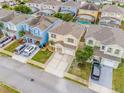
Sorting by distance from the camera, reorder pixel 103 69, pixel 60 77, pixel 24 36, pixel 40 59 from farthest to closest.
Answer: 1. pixel 24 36
2. pixel 40 59
3. pixel 103 69
4. pixel 60 77

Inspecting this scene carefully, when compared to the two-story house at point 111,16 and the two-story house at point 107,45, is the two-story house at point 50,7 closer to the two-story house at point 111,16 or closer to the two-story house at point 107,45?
the two-story house at point 111,16

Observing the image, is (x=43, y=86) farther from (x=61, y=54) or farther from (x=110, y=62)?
(x=110, y=62)

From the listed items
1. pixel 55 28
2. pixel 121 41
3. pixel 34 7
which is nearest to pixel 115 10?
pixel 121 41

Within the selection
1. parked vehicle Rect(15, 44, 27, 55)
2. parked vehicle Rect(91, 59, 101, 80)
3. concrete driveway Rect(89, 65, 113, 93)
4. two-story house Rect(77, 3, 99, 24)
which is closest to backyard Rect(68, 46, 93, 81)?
parked vehicle Rect(91, 59, 101, 80)

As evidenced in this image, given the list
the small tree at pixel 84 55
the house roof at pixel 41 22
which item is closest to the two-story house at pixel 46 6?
the house roof at pixel 41 22

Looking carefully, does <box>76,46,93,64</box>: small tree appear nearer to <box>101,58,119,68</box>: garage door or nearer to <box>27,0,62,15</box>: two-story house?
<box>101,58,119,68</box>: garage door

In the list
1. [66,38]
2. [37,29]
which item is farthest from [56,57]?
[37,29]
